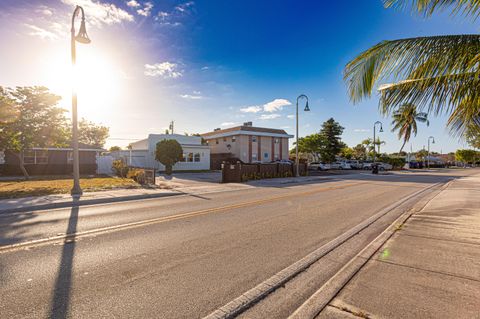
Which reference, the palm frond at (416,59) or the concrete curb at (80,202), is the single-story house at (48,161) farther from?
the palm frond at (416,59)

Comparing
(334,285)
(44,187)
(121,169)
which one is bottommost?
(334,285)

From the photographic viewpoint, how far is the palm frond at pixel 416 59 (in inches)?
180

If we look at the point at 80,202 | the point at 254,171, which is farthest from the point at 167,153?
the point at 80,202

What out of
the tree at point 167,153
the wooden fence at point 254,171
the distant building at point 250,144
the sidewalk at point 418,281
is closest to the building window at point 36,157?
the tree at point 167,153

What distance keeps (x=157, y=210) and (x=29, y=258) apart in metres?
4.46

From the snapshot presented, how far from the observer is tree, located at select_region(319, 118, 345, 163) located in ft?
174

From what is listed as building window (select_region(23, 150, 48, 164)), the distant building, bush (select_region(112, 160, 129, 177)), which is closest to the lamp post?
bush (select_region(112, 160, 129, 177))

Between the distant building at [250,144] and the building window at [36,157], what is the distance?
798 inches

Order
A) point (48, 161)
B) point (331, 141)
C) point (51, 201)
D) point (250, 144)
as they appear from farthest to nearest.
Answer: point (331, 141)
point (250, 144)
point (48, 161)
point (51, 201)

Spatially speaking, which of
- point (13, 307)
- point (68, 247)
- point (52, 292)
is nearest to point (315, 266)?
point (52, 292)

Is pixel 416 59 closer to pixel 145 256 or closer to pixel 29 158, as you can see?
pixel 145 256

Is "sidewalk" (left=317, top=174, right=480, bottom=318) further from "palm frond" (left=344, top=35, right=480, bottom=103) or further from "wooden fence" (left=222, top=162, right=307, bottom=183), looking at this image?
"wooden fence" (left=222, top=162, right=307, bottom=183)

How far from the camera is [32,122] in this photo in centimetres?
1786

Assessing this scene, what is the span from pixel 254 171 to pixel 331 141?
1430 inches
